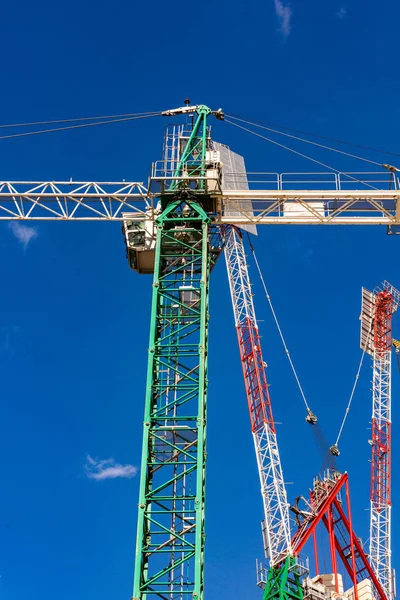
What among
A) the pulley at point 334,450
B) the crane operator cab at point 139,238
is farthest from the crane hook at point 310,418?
the crane operator cab at point 139,238

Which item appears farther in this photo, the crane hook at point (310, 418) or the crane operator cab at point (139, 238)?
the crane hook at point (310, 418)

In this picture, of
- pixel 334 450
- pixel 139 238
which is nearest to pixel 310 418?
pixel 334 450

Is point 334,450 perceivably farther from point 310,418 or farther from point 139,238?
point 139,238

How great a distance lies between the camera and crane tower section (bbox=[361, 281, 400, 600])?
93.1 m

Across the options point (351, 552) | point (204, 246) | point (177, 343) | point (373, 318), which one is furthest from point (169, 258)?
point (373, 318)

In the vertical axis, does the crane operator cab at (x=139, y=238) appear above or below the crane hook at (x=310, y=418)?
below

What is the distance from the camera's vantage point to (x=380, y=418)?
320ft

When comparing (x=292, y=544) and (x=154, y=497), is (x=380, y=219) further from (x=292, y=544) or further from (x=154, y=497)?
(x=292, y=544)

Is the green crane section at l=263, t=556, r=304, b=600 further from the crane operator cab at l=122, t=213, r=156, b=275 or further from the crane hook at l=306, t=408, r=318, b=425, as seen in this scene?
the crane operator cab at l=122, t=213, r=156, b=275

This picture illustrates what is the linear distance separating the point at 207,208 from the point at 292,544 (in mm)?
44193

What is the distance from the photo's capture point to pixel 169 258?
46969 millimetres

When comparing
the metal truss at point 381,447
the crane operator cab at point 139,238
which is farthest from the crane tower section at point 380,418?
the crane operator cab at point 139,238

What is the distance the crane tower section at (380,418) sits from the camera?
9312cm

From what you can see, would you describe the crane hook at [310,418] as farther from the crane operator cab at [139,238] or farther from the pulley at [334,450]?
the crane operator cab at [139,238]
